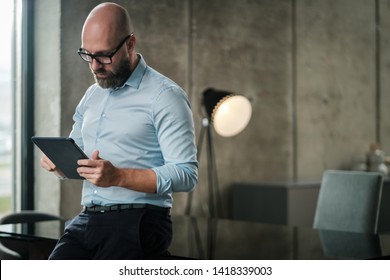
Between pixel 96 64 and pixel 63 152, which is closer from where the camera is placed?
pixel 63 152

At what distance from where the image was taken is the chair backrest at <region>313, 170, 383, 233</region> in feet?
9.98

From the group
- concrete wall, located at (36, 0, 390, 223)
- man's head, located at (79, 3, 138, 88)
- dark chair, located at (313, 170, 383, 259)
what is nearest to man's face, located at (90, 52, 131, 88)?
man's head, located at (79, 3, 138, 88)

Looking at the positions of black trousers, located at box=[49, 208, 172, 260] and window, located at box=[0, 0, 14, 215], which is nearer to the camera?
black trousers, located at box=[49, 208, 172, 260]

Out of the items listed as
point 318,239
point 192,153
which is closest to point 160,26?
point 318,239

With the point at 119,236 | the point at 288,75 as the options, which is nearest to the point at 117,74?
the point at 119,236

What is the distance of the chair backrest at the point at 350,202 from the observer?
9.98 feet

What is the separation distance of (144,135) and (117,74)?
0.19 metres

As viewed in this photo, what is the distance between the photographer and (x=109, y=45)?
1980 mm

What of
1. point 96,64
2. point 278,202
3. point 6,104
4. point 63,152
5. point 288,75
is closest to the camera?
point 63,152

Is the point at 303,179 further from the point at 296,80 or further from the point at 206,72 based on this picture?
the point at 206,72

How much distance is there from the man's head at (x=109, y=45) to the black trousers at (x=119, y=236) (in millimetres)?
372

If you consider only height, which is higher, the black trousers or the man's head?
the man's head

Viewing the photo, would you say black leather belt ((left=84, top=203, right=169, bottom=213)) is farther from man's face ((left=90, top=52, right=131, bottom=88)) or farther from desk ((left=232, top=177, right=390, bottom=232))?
desk ((left=232, top=177, right=390, bottom=232))

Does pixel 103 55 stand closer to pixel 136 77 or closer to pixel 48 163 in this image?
pixel 136 77
